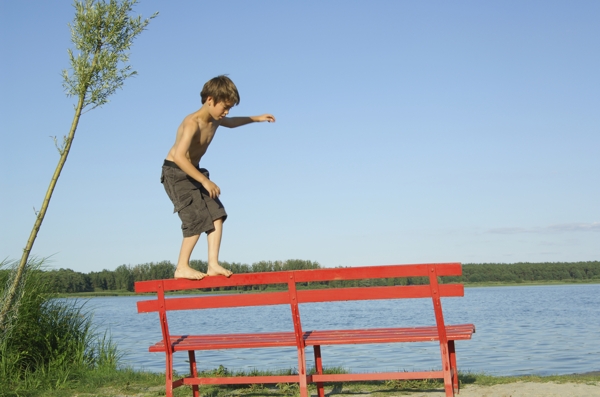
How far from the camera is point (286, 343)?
17.5 ft

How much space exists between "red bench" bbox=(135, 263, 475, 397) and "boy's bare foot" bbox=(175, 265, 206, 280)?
0.05m

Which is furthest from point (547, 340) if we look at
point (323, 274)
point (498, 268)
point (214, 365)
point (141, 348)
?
point (498, 268)

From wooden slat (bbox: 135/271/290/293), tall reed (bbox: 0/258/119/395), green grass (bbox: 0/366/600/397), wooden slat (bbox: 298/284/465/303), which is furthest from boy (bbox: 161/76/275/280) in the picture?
tall reed (bbox: 0/258/119/395)

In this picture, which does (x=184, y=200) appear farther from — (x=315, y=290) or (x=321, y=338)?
(x=321, y=338)

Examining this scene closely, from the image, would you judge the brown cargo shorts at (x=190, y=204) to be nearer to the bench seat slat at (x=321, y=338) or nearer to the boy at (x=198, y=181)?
the boy at (x=198, y=181)

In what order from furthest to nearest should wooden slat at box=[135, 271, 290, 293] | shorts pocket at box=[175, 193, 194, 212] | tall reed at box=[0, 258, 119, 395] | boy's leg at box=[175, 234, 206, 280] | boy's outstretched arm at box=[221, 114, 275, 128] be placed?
1. tall reed at box=[0, 258, 119, 395]
2. boy's outstretched arm at box=[221, 114, 275, 128]
3. shorts pocket at box=[175, 193, 194, 212]
4. boy's leg at box=[175, 234, 206, 280]
5. wooden slat at box=[135, 271, 290, 293]

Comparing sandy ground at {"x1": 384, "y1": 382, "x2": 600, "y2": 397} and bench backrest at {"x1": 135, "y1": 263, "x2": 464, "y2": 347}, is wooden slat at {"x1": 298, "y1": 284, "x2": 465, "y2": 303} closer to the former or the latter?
bench backrest at {"x1": 135, "y1": 263, "x2": 464, "y2": 347}

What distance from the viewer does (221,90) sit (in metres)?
5.51

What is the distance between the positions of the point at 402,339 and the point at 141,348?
42.7 ft

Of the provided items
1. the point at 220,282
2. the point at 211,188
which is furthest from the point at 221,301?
the point at 211,188

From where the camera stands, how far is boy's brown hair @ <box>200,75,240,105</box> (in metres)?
5.51

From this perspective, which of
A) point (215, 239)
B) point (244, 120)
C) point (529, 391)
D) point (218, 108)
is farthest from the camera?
point (244, 120)

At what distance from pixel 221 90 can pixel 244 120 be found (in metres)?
0.87

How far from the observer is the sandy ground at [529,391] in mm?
5789
